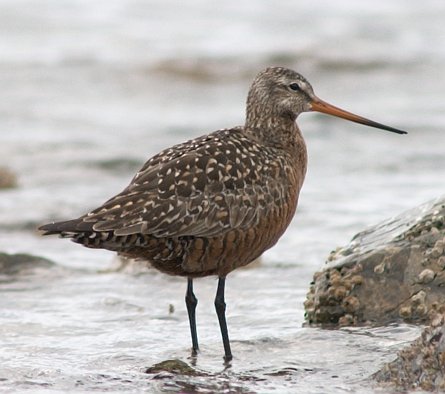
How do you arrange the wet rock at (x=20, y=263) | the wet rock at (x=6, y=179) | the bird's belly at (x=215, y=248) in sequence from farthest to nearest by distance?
1. the wet rock at (x=6, y=179)
2. the wet rock at (x=20, y=263)
3. the bird's belly at (x=215, y=248)

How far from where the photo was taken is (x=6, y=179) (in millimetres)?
12539

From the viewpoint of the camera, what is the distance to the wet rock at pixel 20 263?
9367mm

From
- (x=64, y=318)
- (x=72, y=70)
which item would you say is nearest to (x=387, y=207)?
(x=64, y=318)

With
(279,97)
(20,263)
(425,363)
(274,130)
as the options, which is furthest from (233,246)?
(20,263)

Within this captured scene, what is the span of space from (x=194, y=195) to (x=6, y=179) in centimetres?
609

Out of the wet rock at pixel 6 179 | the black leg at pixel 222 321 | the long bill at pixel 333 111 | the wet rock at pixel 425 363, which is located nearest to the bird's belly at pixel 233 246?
the black leg at pixel 222 321

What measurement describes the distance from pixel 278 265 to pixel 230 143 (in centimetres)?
263

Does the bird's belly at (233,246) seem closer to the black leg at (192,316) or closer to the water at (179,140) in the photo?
the black leg at (192,316)

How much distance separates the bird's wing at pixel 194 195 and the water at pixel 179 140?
81 centimetres

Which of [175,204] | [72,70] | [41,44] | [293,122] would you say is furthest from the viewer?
[41,44]

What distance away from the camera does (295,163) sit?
7531 millimetres

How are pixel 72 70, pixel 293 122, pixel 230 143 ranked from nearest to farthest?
1. pixel 230 143
2. pixel 293 122
3. pixel 72 70

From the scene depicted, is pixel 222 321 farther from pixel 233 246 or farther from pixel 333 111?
pixel 333 111

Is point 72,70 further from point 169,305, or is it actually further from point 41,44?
point 169,305
